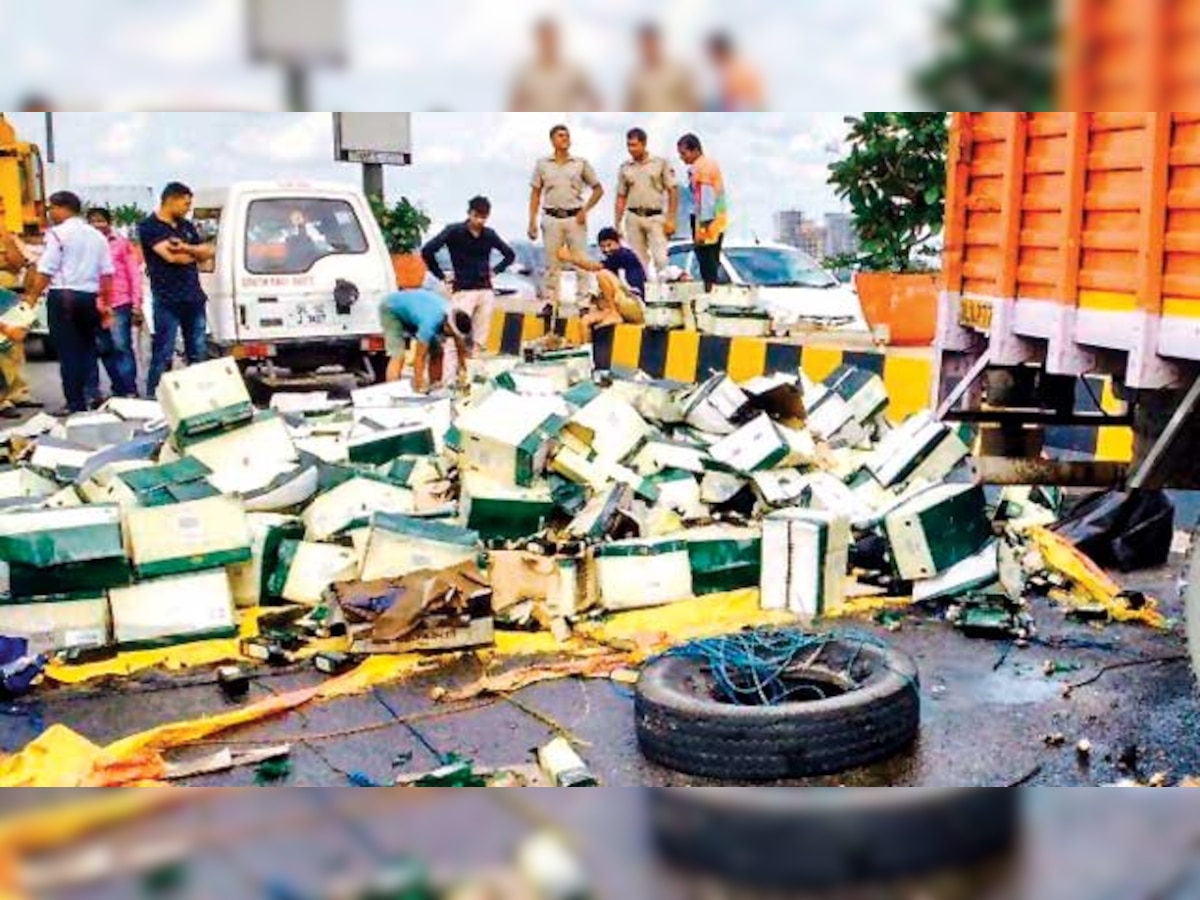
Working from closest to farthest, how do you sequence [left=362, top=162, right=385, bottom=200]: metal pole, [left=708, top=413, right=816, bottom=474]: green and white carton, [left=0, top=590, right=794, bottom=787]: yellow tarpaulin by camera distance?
[left=0, top=590, right=794, bottom=787]: yellow tarpaulin, [left=708, top=413, right=816, bottom=474]: green and white carton, [left=362, top=162, right=385, bottom=200]: metal pole

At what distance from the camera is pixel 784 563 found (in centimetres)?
612

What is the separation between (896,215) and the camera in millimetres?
13445

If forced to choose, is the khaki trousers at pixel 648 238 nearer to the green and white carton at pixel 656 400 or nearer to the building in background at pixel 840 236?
the building in background at pixel 840 236

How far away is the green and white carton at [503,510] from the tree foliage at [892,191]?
6614 mm

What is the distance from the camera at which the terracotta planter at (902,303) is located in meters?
12.0

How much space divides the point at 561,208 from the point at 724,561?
24.7 ft

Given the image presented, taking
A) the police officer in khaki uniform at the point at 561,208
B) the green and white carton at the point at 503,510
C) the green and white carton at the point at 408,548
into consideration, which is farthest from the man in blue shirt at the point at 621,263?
the green and white carton at the point at 408,548

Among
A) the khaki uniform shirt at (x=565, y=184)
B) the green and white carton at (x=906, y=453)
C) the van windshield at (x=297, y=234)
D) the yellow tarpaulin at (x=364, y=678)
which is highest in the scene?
the khaki uniform shirt at (x=565, y=184)

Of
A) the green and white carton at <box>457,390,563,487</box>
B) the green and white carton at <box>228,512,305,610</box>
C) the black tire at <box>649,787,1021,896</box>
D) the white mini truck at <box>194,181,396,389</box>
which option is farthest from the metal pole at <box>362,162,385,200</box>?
the black tire at <box>649,787,1021,896</box>

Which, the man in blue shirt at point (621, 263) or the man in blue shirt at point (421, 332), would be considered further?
the man in blue shirt at point (621, 263)

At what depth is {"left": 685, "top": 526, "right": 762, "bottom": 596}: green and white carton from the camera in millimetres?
6184

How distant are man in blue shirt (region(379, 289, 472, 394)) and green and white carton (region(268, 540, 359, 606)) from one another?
14.6 feet

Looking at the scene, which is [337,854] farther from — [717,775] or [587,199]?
[587,199]

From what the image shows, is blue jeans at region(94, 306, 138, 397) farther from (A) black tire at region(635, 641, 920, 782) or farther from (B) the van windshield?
(A) black tire at region(635, 641, 920, 782)
